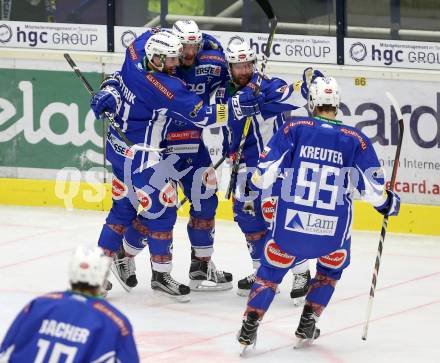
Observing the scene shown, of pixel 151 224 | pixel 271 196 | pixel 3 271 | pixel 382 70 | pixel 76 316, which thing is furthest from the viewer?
pixel 382 70

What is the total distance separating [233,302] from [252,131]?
94cm

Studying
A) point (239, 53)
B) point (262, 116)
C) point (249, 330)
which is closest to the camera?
point (249, 330)

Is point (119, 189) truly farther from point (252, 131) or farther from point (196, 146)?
point (252, 131)

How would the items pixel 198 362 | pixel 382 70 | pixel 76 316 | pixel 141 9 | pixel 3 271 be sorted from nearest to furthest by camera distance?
pixel 76 316 < pixel 198 362 < pixel 3 271 < pixel 382 70 < pixel 141 9

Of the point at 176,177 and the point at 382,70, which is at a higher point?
the point at 382,70

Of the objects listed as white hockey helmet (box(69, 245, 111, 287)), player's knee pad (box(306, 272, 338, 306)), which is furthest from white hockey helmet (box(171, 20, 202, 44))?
white hockey helmet (box(69, 245, 111, 287))

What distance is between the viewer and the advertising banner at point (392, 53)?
339 inches

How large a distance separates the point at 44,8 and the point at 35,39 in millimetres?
236

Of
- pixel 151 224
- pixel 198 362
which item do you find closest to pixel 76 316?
pixel 198 362

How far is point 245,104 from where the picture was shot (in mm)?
6793

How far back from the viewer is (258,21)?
9109mm

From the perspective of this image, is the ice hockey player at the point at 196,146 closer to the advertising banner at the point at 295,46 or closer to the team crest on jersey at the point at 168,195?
the team crest on jersey at the point at 168,195

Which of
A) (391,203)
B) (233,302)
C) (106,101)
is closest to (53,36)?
(106,101)

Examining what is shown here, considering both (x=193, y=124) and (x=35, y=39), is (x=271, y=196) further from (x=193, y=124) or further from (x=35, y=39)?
(x=35, y=39)
